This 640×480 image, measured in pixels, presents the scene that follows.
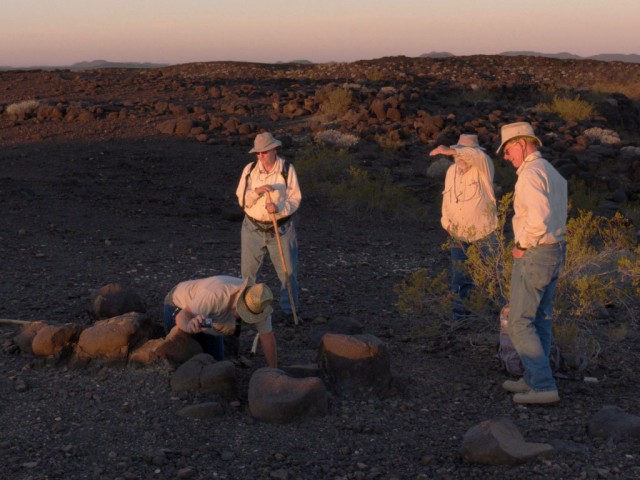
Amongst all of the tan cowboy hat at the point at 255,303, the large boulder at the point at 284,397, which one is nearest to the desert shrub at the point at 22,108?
the tan cowboy hat at the point at 255,303

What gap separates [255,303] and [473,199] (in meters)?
2.37

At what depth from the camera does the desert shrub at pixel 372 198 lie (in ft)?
49.0

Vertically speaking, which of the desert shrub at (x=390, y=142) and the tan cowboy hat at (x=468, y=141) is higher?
the tan cowboy hat at (x=468, y=141)

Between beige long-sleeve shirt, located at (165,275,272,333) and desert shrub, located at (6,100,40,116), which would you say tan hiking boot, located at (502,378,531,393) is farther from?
desert shrub, located at (6,100,40,116)

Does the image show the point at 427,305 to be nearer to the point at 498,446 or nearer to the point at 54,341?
the point at 498,446

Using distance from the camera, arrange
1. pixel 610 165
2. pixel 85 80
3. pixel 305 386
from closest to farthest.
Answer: pixel 305 386, pixel 610 165, pixel 85 80

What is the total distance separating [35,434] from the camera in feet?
18.3

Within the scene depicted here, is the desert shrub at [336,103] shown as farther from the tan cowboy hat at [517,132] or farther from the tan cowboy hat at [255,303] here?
the tan cowboy hat at [517,132]

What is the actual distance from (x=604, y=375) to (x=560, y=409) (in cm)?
99

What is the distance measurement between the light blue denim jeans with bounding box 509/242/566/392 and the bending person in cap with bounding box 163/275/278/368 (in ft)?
5.62

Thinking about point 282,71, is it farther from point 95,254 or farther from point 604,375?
point 604,375

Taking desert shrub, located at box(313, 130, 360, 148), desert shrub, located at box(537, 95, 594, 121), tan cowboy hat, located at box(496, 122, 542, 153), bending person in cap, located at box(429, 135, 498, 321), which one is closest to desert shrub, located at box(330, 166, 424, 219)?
desert shrub, located at box(313, 130, 360, 148)

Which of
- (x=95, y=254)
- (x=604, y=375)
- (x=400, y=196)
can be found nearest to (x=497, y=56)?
(x=400, y=196)

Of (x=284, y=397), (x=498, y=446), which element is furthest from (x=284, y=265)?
(x=498, y=446)
